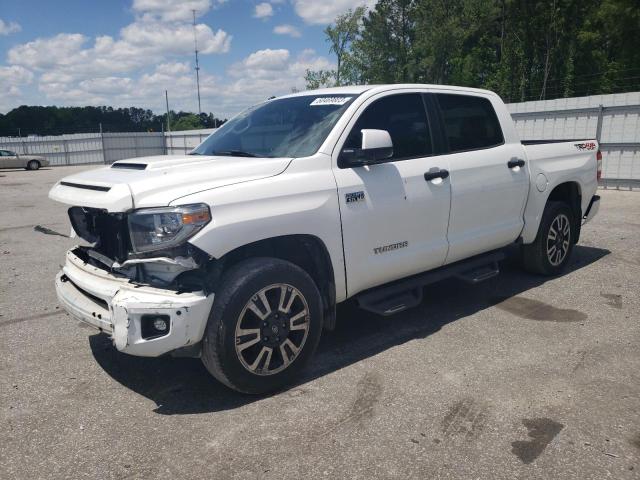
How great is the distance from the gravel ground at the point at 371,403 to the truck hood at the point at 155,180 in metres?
1.27

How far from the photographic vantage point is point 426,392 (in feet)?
11.0

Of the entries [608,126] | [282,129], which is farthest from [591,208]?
[608,126]

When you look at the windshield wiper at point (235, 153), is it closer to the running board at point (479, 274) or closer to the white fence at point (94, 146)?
the running board at point (479, 274)

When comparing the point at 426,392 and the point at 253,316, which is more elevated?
the point at 253,316

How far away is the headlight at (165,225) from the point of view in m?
2.91

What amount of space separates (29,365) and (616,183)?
1430cm

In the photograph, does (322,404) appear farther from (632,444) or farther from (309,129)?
(309,129)

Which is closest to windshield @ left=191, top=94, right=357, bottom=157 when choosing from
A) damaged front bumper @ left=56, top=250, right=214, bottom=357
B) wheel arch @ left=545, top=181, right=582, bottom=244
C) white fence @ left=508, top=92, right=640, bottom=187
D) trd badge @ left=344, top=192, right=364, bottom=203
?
trd badge @ left=344, top=192, right=364, bottom=203

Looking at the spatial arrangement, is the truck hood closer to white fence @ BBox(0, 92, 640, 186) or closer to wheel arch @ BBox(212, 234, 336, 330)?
wheel arch @ BBox(212, 234, 336, 330)

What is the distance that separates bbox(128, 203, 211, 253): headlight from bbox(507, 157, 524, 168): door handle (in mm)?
3156

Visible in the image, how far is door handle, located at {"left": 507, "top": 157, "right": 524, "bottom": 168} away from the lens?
4.94 meters

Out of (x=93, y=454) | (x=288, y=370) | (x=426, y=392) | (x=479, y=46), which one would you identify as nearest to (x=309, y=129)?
(x=288, y=370)

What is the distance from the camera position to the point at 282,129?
4059 mm

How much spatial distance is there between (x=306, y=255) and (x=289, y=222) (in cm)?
42
